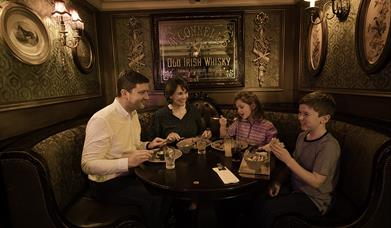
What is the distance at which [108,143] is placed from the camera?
64.6 inches

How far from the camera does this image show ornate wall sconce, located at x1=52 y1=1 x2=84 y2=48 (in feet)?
6.98

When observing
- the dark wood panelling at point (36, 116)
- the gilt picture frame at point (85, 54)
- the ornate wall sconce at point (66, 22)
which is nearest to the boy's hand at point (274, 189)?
the dark wood panelling at point (36, 116)

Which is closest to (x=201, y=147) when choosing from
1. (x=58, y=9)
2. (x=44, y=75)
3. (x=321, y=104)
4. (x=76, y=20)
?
(x=321, y=104)

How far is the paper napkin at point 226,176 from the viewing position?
4.33 ft

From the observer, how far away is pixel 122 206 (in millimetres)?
1687

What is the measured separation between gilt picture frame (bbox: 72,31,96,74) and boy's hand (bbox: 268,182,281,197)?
251 cm

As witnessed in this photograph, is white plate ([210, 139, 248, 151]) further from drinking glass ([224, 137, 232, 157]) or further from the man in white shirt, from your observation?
the man in white shirt

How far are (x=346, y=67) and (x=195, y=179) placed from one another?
1.90 metres

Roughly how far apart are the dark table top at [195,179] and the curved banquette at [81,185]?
Result: 0.37 metres

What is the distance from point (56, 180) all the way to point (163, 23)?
2.58m

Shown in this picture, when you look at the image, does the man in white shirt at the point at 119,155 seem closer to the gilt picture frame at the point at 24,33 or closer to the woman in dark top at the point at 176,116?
the woman in dark top at the point at 176,116

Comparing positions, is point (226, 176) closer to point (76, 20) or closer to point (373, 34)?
point (373, 34)

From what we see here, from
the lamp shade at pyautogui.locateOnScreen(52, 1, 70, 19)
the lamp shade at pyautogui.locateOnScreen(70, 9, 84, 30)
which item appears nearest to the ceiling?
the lamp shade at pyautogui.locateOnScreen(70, 9, 84, 30)

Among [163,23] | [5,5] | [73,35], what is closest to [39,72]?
[5,5]
